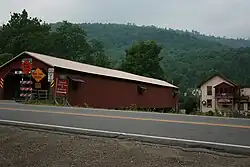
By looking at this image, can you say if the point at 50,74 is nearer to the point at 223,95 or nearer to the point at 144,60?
the point at 223,95

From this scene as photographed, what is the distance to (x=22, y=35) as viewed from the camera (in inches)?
2084

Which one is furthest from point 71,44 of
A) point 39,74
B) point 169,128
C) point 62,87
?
point 169,128

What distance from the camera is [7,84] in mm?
29516

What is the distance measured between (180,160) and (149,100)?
34116 millimetres

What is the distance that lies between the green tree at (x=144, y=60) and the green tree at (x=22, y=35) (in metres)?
16.0

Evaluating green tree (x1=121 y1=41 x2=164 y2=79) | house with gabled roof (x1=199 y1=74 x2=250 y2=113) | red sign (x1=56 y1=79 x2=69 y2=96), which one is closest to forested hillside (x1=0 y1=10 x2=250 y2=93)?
green tree (x1=121 y1=41 x2=164 y2=79)

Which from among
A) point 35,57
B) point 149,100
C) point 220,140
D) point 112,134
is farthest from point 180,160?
point 149,100

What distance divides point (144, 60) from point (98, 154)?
58.5 metres

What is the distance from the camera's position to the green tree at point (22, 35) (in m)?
51.3

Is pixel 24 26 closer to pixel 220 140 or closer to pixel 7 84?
pixel 7 84

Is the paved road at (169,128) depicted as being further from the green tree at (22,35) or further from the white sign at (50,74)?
the green tree at (22,35)

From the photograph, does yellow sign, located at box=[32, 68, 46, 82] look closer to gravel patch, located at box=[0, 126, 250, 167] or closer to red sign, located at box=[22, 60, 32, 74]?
red sign, located at box=[22, 60, 32, 74]

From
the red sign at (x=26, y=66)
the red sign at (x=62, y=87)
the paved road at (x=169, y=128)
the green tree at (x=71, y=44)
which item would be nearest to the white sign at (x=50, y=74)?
the red sign at (x=62, y=87)

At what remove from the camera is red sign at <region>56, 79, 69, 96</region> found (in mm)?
24123
